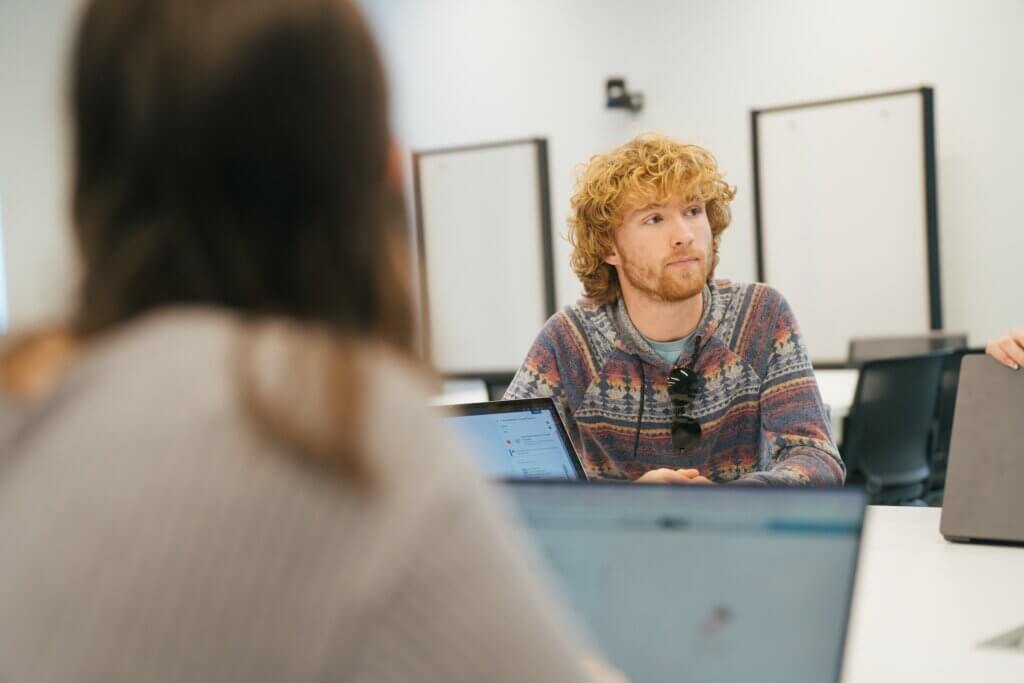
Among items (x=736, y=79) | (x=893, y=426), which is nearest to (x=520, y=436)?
(x=893, y=426)

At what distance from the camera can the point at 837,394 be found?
3.60m

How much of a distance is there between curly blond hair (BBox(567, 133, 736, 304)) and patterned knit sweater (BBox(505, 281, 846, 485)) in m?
0.16

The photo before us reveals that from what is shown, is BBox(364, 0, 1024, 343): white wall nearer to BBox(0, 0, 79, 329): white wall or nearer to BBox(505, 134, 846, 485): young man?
BBox(0, 0, 79, 329): white wall

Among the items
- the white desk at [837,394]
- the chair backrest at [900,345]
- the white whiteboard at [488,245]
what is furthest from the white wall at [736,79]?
the white desk at [837,394]

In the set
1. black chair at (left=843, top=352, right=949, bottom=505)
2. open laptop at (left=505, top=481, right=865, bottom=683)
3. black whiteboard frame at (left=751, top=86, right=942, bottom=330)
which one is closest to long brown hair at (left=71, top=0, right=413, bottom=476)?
open laptop at (left=505, top=481, right=865, bottom=683)

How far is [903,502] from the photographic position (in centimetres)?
329

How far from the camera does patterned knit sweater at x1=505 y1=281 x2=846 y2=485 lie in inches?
75.0

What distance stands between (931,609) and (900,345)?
3.17m

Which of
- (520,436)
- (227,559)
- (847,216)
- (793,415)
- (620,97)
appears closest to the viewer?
(227,559)

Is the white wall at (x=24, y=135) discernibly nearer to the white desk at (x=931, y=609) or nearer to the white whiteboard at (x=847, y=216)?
the white whiteboard at (x=847, y=216)

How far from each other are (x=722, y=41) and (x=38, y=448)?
16.7ft

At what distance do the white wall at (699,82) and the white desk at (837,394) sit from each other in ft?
3.12

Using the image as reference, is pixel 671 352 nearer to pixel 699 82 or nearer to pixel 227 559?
pixel 227 559

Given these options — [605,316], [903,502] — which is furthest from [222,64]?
[903,502]
